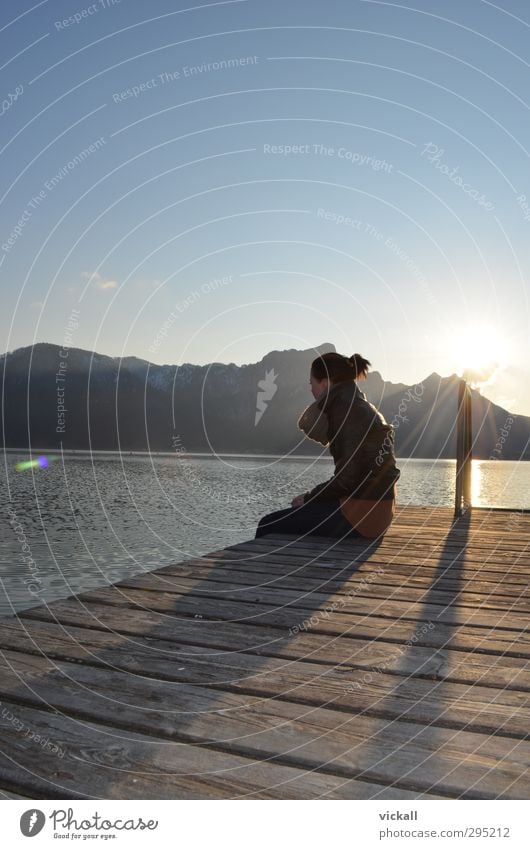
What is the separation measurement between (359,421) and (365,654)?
3.44 metres

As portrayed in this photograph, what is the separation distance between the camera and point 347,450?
6.71m

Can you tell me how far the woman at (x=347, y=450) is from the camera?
671 centimetres

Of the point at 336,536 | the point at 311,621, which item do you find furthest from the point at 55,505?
the point at 311,621

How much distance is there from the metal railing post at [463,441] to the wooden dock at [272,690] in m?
3.72

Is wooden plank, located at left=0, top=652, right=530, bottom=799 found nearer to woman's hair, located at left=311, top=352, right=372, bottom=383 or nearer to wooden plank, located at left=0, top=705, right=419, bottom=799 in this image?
wooden plank, located at left=0, top=705, right=419, bottom=799

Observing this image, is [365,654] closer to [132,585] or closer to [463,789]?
[463,789]

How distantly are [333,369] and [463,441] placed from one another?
314cm

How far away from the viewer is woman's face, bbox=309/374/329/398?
272 inches

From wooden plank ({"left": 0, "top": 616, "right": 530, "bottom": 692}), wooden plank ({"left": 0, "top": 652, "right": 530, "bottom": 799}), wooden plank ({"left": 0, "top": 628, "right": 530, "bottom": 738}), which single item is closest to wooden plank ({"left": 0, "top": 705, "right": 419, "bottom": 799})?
wooden plank ({"left": 0, "top": 652, "right": 530, "bottom": 799})

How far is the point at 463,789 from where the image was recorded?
7.29ft

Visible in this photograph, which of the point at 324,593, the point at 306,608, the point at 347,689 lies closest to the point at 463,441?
the point at 324,593

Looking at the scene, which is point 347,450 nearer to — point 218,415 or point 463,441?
point 463,441

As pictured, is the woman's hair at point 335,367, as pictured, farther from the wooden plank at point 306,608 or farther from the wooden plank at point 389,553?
the wooden plank at point 306,608

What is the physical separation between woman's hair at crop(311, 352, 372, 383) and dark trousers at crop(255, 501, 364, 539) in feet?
4.38
